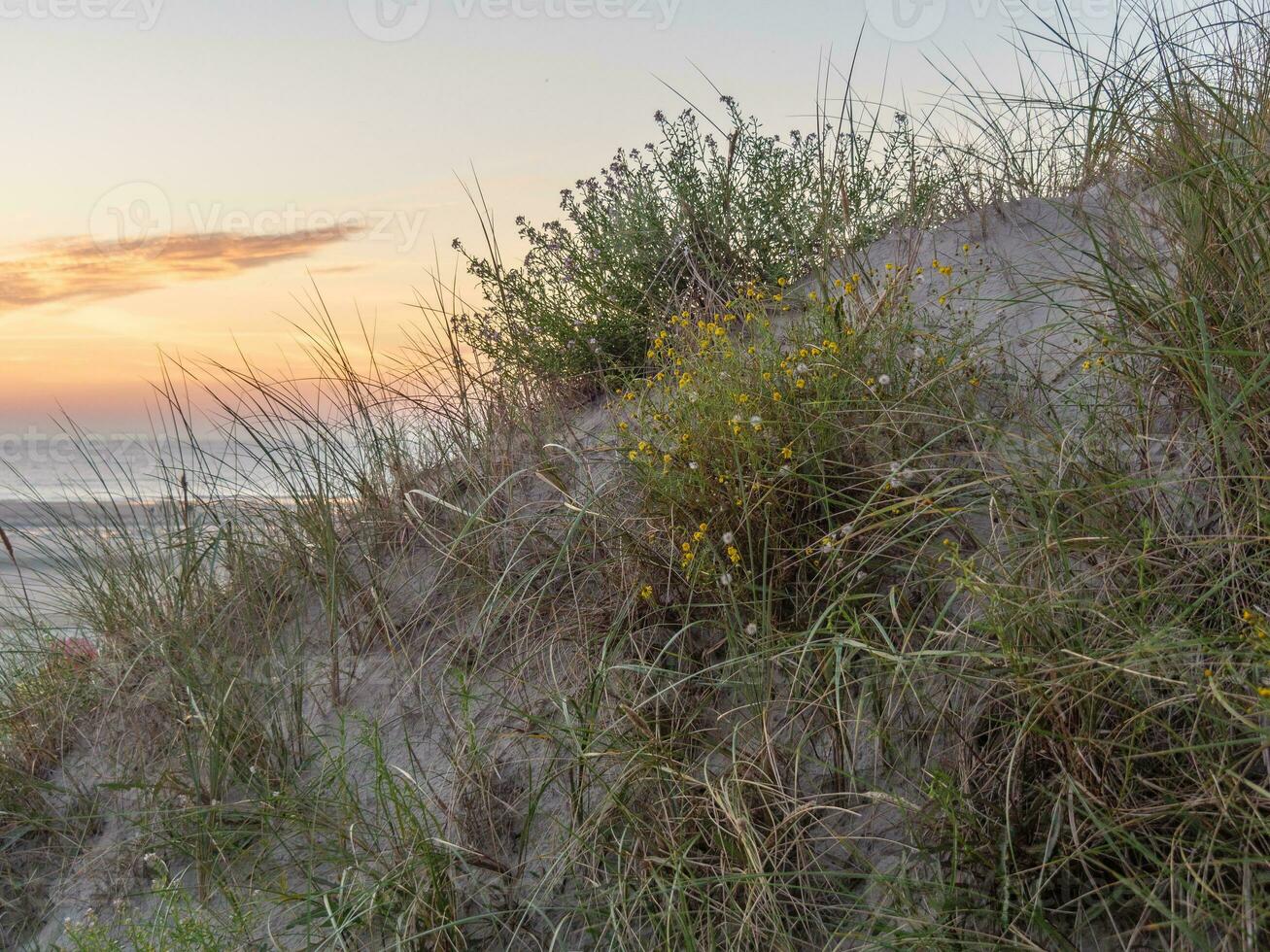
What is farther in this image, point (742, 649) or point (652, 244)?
point (652, 244)

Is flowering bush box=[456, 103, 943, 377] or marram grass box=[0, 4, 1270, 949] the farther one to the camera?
flowering bush box=[456, 103, 943, 377]

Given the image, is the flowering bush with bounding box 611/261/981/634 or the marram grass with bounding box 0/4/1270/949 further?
the flowering bush with bounding box 611/261/981/634

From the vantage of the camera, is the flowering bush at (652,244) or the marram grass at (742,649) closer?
the marram grass at (742,649)

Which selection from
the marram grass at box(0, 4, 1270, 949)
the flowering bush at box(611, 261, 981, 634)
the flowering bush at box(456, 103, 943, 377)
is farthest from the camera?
the flowering bush at box(456, 103, 943, 377)

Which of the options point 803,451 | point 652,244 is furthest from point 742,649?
point 652,244

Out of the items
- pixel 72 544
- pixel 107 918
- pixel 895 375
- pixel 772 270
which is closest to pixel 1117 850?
pixel 895 375

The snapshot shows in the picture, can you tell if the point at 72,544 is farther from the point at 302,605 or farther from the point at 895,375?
the point at 895,375

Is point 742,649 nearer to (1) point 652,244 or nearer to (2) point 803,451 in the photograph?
(2) point 803,451

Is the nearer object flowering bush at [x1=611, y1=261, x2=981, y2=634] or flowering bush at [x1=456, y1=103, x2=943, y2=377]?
flowering bush at [x1=611, y1=261, x2=981, y2=634]

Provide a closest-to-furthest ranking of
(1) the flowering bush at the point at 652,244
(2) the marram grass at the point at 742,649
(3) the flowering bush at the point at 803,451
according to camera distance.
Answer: (2) the marram grass at the point at 742,649 → (3) the flowering bush at the point at 803,451 → (1) the flowering bush at the point at 652,244

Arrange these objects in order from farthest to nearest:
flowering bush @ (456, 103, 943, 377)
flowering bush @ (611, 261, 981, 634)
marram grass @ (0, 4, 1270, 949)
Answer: flowering bush @ (456, 103, 943, 377), flowering bush @ (611, 261, 981, 634), marram grass @ (0, 4, 1270, 949)

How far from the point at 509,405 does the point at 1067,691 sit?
2913mm

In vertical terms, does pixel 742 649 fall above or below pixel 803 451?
below

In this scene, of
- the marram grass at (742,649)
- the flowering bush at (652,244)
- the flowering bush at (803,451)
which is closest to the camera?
the marram grass at (742,649)
